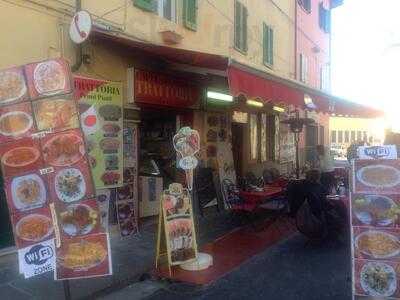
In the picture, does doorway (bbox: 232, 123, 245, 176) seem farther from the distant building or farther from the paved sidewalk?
the distant building

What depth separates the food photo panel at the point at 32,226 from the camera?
180 inches

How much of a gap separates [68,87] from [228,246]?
456 centimetres

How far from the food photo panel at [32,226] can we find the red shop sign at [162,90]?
4.02m

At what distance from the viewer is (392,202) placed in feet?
15.4

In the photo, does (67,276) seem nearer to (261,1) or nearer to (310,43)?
(261,1)

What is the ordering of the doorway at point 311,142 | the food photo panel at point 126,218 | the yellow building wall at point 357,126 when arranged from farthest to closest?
the yellow building wall at point 357,126
the doorway at point 311,142
the food photo panel at point 126,218

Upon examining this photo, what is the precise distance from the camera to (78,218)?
471 centimetres

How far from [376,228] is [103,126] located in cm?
470

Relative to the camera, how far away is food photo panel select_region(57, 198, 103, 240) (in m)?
4.68

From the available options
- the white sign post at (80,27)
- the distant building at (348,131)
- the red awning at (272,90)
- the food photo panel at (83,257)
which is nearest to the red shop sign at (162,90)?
the white sign post at (80,27)

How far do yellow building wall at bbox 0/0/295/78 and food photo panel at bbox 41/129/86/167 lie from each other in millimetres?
2204

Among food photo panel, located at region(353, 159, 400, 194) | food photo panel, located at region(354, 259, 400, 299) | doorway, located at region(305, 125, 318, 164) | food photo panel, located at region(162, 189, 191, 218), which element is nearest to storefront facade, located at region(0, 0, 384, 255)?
food photo panel, located at region(162, 189, 191, 218)

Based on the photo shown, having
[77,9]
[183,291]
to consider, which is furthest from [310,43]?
[183,291]

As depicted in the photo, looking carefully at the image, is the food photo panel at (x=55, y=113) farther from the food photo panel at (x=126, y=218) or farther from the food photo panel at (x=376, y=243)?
the food photo panel at (x=126, y=218)
